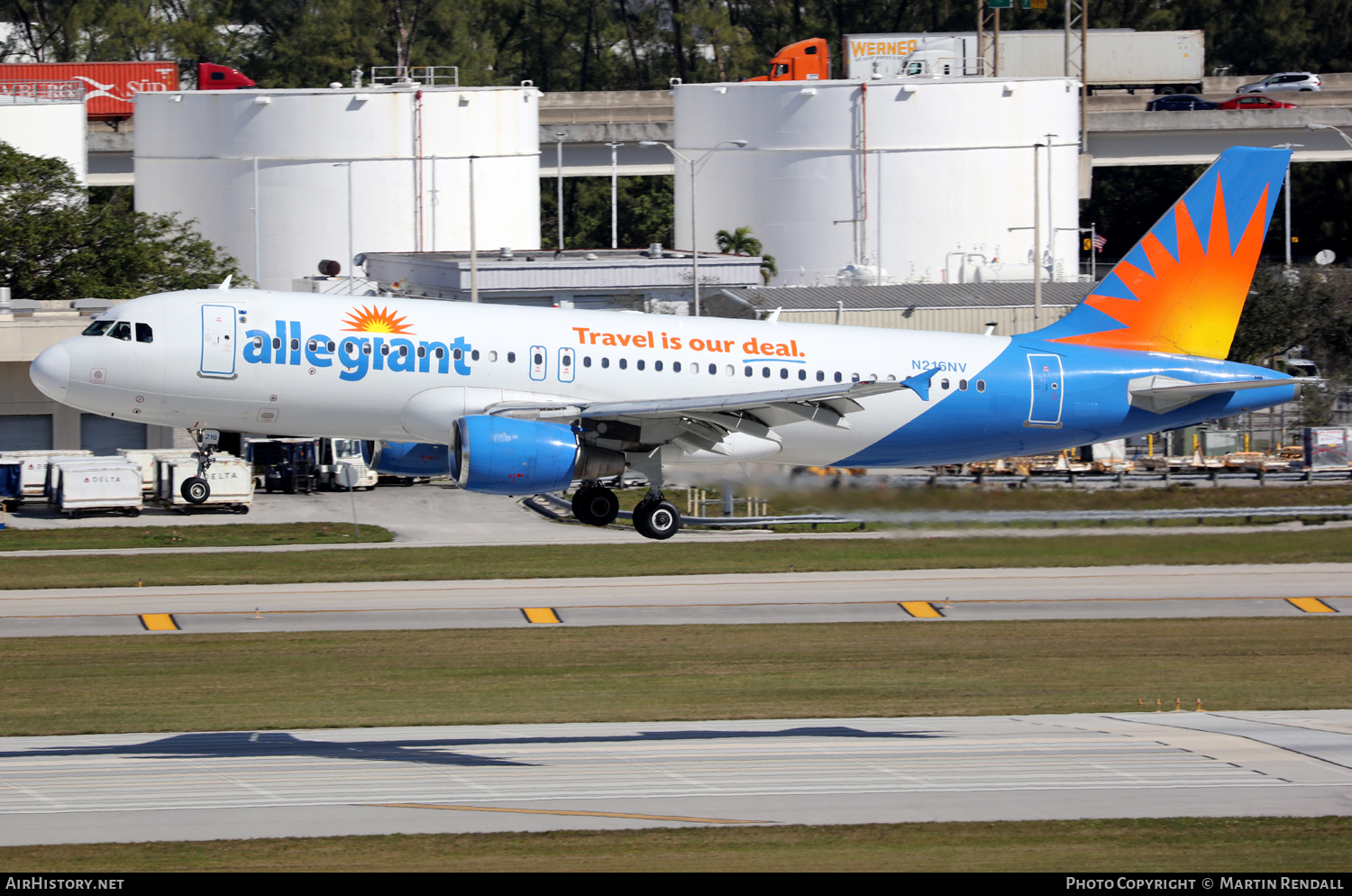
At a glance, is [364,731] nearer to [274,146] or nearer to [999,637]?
[999,637]

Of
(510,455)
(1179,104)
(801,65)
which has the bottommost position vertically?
(510,455)

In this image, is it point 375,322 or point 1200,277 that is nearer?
point 375,322

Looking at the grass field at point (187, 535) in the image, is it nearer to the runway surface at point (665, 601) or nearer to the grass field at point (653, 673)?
the runway surface at point (665, 601)

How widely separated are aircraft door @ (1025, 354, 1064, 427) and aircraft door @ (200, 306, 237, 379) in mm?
18522

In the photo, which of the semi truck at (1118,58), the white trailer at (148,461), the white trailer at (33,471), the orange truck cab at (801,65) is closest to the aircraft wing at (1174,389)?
the white trailer at (148,461)

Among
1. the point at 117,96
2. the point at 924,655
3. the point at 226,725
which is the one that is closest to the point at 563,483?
the point at 226,725

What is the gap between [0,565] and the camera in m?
57.7

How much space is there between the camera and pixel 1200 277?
3991 cm

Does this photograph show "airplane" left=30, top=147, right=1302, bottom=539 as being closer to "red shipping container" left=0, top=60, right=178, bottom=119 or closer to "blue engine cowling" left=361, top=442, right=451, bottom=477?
"blue engine cowling" left=361, top=442, right=451, bottom=477

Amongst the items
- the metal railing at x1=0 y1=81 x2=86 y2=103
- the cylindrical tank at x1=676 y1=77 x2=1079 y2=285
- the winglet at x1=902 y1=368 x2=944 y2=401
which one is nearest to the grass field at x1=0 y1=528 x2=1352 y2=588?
the winglet at x1=902 y1=368 x2=944 y2=401

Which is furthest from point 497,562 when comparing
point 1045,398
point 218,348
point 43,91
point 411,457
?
point 43,91

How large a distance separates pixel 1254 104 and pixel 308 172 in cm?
7499

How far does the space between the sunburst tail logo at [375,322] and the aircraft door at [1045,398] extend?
14796 millimetres

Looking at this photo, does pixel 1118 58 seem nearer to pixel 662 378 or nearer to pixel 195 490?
A: pixel 662 378
